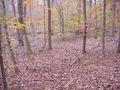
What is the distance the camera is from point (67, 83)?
13945mm

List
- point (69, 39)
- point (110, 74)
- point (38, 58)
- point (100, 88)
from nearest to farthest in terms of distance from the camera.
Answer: point (100, 88), point (110, 74), point (38, 58), point (69, 39)

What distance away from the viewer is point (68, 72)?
16.2 m

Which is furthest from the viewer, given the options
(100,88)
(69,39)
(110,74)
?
(69,39)

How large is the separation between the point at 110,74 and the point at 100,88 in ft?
7.67

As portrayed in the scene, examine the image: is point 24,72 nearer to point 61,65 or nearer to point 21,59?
point 61,65

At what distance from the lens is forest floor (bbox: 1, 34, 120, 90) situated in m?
13.6

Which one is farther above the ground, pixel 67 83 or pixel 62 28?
pixel 62 28

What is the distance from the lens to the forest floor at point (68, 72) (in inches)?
534

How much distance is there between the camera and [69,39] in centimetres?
3428

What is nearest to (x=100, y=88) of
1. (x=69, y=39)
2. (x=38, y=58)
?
(x=38, y=58)

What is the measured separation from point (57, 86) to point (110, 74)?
3.27m

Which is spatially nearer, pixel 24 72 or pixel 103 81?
pixel 103 81

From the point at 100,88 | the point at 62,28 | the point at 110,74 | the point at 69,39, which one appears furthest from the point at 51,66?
the point at 62,28

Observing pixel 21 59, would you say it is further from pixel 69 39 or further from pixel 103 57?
pixel 69 39
